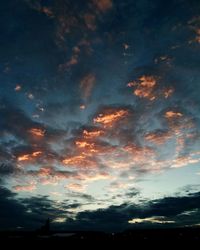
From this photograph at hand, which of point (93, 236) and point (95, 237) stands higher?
point (93, 236)

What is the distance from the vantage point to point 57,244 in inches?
2103

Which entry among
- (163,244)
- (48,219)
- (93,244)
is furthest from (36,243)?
(48,219)

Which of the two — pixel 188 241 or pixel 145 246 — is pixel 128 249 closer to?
pixel 145 246

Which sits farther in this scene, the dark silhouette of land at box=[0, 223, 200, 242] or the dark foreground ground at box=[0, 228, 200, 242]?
the dark silhouette of land at box=[0, 223, 200, 242]

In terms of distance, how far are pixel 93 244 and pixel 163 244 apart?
1498 cm

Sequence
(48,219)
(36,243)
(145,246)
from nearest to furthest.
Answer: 1. (36,243)
2. (145,246)
3. (48,219)

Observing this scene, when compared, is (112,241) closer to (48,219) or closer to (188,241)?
(188,241)

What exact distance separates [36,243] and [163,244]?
85.8 feet

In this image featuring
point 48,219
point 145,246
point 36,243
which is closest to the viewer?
point 36,243

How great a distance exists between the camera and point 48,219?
109500 millimetres

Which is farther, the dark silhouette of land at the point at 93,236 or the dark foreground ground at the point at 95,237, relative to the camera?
the dark silhouette of land at the point at 93,236

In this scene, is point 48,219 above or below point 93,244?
above

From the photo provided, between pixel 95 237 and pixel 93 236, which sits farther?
pixel 93 236

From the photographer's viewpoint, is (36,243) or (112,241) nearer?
(36,243)
